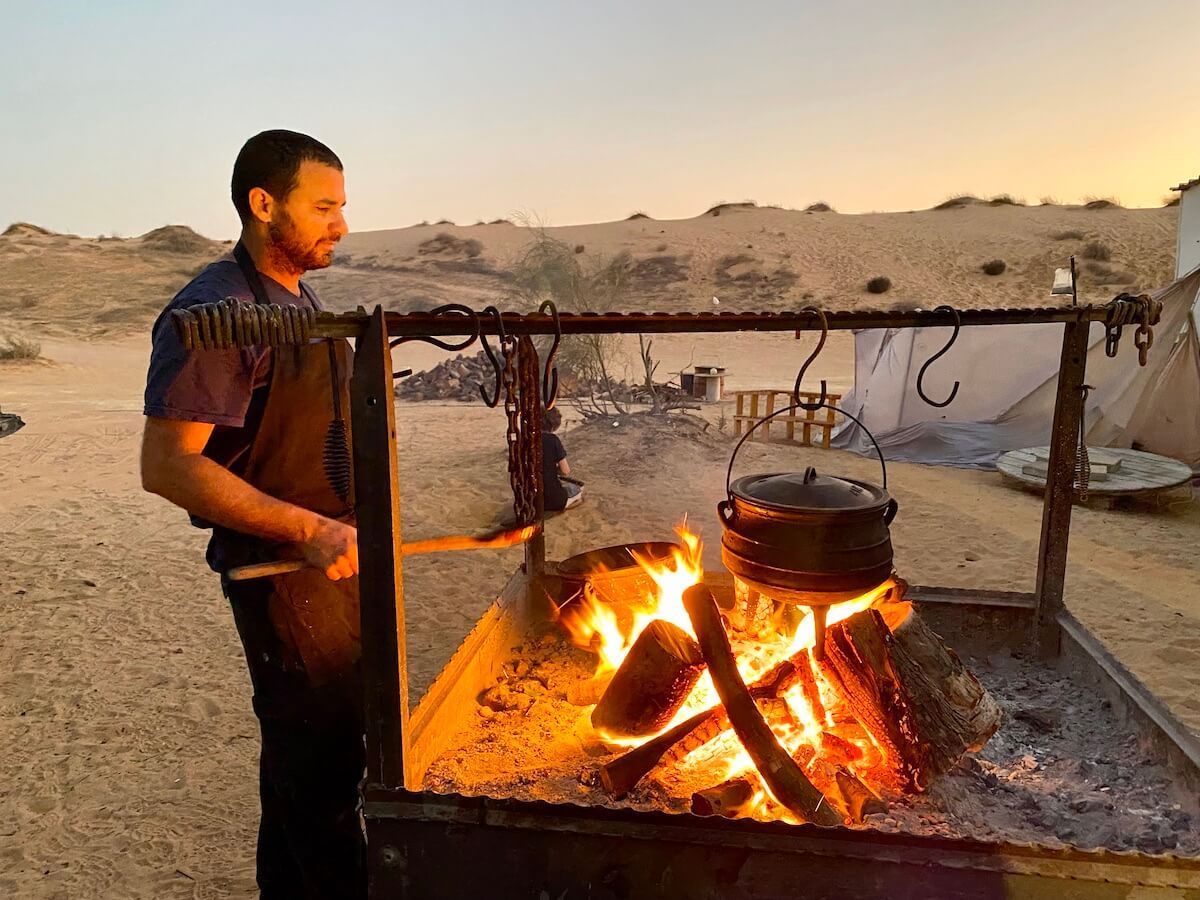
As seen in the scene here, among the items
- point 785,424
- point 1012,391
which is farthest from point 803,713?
point 785,424

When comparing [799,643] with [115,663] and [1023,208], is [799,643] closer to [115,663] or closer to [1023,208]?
[115,663]

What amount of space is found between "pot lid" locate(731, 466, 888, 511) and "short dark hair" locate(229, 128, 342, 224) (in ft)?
5.08

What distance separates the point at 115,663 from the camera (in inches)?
177

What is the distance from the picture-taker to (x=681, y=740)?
101 inches

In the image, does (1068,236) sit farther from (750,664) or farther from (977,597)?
(750,664)

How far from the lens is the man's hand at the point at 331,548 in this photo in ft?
6.48

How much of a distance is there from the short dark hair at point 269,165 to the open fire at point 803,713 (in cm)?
174

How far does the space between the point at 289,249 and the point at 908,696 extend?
2265 millimetres

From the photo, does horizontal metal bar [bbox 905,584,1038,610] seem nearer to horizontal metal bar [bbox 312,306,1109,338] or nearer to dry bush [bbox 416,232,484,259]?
horizontal metal bar [bbox 312,306,1109,338]

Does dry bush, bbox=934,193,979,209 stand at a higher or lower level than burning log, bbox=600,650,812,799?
higher

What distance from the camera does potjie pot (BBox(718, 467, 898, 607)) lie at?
2.25m

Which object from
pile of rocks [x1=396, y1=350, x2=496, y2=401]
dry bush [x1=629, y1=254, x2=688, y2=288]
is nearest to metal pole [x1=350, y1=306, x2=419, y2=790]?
pile of rocks [x1=396, y1=350, x2=496, y2=401]

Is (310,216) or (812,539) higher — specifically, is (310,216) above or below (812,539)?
above

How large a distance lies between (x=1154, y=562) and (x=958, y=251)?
29.1 metres
